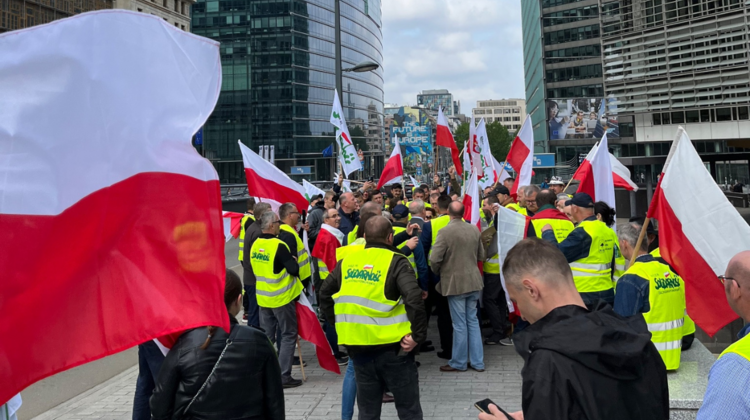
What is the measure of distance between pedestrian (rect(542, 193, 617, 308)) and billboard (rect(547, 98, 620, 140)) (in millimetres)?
48050

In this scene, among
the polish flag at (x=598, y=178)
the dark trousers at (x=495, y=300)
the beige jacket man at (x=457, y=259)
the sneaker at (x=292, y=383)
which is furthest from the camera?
the dark trousers at (x=495, y=300)

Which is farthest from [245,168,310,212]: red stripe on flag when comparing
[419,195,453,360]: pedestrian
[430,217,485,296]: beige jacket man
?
[430,217,485,296]: beige jacket man

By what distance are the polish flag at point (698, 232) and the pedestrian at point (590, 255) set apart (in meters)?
1.53

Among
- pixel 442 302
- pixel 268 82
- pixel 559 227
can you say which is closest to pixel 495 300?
pixel 442 302

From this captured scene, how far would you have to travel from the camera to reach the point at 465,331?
711 cm

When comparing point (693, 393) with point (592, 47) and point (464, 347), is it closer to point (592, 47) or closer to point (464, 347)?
point (464, 347)

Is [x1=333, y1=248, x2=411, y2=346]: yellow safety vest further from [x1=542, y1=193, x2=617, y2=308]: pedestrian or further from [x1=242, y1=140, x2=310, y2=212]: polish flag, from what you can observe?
[x1=242, y1=140, x2=310, y2=212]: polish flag

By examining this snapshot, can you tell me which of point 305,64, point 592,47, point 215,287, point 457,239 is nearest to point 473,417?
point 457,239

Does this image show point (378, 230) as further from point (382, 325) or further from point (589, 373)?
point (589, 373)

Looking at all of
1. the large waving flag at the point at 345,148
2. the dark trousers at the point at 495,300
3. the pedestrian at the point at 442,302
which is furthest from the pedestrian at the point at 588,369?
the large waving flag at the point at 345,148

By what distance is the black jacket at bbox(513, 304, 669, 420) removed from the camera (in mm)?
1968

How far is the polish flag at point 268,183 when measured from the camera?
26.0 ft

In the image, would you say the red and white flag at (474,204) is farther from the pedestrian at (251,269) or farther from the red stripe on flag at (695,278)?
the red stripe on flag at (695,278)

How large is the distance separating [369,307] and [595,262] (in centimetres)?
258
